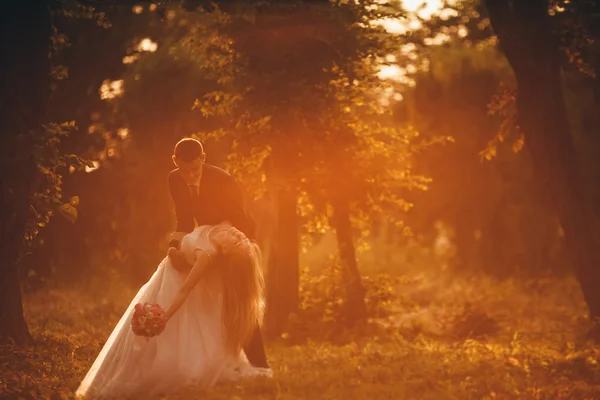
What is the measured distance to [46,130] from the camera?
10.9 m

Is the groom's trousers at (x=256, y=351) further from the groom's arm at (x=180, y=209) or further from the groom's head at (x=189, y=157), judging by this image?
the groom's head at (x=189, y=157)

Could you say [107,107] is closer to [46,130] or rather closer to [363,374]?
[46,130]

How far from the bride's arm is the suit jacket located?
0.57 meters

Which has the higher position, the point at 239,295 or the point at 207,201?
the point at 207,201

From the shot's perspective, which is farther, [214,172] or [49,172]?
[49,172]

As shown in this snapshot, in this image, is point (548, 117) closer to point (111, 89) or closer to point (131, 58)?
point (131, 58)

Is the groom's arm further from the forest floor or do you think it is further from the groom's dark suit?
the forest floor

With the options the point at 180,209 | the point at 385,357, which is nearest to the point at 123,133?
the point at 385,357

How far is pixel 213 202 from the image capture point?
8992 millimetres

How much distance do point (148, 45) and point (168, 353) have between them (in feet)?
65.4

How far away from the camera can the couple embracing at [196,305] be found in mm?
8320

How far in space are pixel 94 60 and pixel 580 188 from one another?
15.1 m

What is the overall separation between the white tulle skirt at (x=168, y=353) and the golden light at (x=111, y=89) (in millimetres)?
18132

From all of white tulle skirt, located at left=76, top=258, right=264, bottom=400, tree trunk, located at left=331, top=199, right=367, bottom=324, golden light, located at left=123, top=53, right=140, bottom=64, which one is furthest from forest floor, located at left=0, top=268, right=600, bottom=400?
golden light, located at left=123, top=53, right=140, bottom=64
